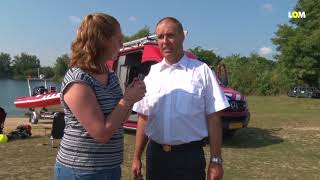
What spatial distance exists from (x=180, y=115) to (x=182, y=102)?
0.09 m

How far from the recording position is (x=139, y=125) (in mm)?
3547

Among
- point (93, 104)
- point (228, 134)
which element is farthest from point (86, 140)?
point (228, 134)

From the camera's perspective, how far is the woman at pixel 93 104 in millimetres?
2449

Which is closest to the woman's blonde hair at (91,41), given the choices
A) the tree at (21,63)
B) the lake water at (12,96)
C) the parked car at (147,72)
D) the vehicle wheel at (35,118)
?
the parked car at (147,72)

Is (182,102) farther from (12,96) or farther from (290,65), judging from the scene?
(290,65)

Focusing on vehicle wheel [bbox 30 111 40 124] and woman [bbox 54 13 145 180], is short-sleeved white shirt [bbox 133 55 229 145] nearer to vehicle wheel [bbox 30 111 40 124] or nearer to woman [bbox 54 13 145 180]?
woman [bbox 54 13 145 180]

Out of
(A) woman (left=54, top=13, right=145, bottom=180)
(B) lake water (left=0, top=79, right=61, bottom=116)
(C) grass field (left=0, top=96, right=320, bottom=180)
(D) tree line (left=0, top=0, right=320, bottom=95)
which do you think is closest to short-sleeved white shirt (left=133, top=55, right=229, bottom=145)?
(A) woman (left=54, top=13, right=145, bottom=180)

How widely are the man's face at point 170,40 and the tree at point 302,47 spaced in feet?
148

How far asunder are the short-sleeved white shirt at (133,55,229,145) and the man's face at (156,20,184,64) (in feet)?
0.20

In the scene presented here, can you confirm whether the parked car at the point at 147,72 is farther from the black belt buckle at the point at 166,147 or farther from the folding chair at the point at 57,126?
the black belt buckle at the point at 166,147

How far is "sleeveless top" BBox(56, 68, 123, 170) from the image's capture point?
8.30 ft

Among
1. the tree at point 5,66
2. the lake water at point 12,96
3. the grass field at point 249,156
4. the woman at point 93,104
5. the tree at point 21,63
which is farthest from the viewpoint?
the tree at point 5,66

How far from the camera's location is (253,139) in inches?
457

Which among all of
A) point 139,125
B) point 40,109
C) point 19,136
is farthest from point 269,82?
point 139,125
